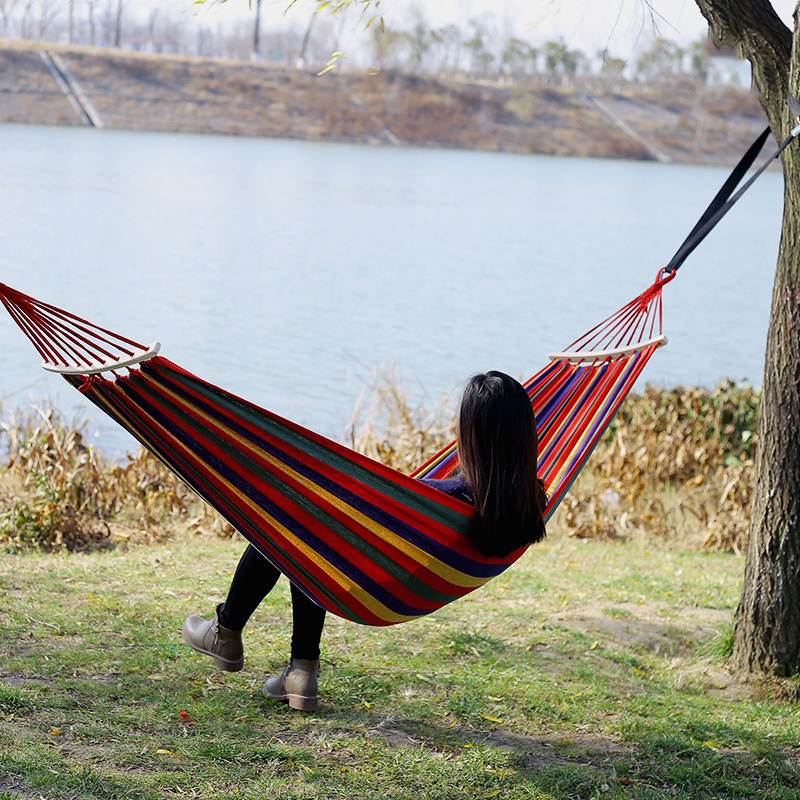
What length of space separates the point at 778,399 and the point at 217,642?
1.37 metres

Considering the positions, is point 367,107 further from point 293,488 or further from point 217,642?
point 293,488

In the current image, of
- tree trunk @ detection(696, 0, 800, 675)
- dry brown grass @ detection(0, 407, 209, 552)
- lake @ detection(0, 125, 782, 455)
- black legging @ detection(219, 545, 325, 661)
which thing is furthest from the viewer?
lake @ detection(0, 125, 782, 455)

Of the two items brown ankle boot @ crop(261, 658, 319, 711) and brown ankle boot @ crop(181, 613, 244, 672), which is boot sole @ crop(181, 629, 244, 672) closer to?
brown ankle boot @ crop(181, 613, 244, 672)

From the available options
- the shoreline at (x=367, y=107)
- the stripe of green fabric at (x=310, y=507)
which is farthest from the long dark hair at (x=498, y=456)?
the shoreline at (x=367, y=107)

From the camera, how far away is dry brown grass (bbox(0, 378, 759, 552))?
3980mm

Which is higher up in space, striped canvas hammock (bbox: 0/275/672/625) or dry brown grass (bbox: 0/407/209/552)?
striped canvas hammock (bbox: 0/275/672/625)

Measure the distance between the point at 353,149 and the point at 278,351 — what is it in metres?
25.1

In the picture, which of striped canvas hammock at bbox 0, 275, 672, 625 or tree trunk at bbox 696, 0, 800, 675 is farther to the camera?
tree trunk at bbox 696, 0, 800, 675

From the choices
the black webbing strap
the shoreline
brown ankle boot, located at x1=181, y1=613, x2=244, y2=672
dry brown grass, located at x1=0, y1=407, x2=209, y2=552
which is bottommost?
dry brown grass, located at x1=0, y1=407, x2=209, y2=552

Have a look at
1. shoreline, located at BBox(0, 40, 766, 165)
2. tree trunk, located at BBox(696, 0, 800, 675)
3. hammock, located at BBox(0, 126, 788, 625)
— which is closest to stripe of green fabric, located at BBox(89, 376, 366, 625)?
hammock, located at BBox(0, 126, 788, 625)

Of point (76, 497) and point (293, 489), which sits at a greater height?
point (293, 489)

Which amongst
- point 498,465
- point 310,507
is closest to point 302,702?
point 310,507

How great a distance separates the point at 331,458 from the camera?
6.14ft

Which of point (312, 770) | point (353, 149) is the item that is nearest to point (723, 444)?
point (312, 770)
